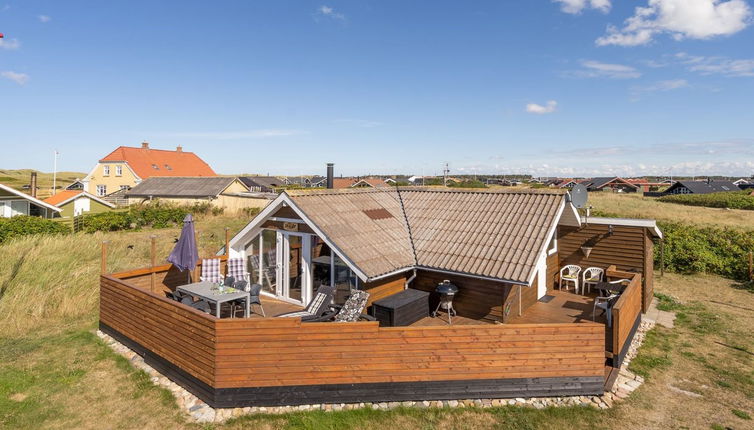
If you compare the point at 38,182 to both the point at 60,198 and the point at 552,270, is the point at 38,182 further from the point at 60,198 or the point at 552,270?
the point at 552,270

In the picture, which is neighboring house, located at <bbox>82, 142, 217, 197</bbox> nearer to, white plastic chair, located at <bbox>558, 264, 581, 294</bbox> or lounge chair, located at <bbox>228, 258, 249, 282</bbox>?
lounge chair, located at <bbox>228, 258, 249, 282</bbox>

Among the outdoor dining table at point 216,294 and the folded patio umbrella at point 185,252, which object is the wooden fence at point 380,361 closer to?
the outdoor dining table at point 216,294

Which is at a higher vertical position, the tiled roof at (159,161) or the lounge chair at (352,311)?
the tiled roof at (159,161)

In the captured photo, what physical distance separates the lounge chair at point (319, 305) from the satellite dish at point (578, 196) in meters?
7.80

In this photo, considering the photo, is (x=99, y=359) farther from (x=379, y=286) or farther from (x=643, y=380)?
(x=643, y=380)

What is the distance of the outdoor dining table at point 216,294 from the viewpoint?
955 centimetres

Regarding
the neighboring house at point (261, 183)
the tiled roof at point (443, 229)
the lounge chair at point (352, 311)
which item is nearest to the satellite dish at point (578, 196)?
the tiled roof at point (443, 229)

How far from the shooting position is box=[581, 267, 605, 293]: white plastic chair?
12.9 m

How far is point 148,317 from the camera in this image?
29.5 feet

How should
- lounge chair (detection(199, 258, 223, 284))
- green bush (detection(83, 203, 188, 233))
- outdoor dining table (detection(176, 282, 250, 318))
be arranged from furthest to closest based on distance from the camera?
green bush (detection(83, 203, 188, 233))
lounge chair (detection(199, 258, 223, 284))
outdoor dining table (detection(176, 282, 250, 318))

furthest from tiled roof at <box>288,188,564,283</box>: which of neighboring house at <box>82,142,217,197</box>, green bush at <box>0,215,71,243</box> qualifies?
neighboring house at <box>82,142,217,197</box>

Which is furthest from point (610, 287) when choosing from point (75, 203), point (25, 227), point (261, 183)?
point (261, 183)

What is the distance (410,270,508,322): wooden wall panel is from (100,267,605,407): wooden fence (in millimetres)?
2349

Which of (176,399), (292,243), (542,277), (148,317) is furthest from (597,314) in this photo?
(148,317)
